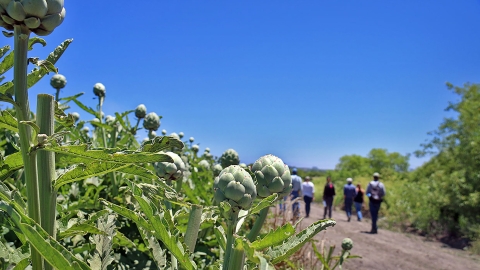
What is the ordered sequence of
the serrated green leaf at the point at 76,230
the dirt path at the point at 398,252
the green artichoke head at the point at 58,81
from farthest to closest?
the dirt path at the point at 398,252 → the green artichoke head at the point at 58,81 → the serrated green leaf at the point at 76,230

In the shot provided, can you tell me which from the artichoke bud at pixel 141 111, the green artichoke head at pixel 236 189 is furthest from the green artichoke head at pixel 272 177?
the artichoke bud at pixel 141 111

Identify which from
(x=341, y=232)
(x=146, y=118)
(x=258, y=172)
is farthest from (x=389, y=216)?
(x=258, y=172)

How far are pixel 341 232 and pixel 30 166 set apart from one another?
34.7ft

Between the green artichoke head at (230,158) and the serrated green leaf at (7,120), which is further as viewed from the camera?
the green artichoke head at (230,158)

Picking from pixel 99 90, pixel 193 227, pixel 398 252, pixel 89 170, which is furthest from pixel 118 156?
pixel 398 252

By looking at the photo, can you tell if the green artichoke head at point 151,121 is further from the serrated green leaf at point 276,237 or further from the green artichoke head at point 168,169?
the serrated green leaf at point 276,237

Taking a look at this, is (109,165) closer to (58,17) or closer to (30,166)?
(30,166)

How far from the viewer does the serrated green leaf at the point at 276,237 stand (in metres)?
0.92

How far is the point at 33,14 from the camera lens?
0.76 meters

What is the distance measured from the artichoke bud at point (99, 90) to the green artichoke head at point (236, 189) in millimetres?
2148

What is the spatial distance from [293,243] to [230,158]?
2053 millimetres

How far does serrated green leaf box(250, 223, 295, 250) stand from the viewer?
36.4 inches

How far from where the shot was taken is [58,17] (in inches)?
31.9

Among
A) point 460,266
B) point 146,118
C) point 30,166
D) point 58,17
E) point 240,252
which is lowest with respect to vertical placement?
point 460,266
